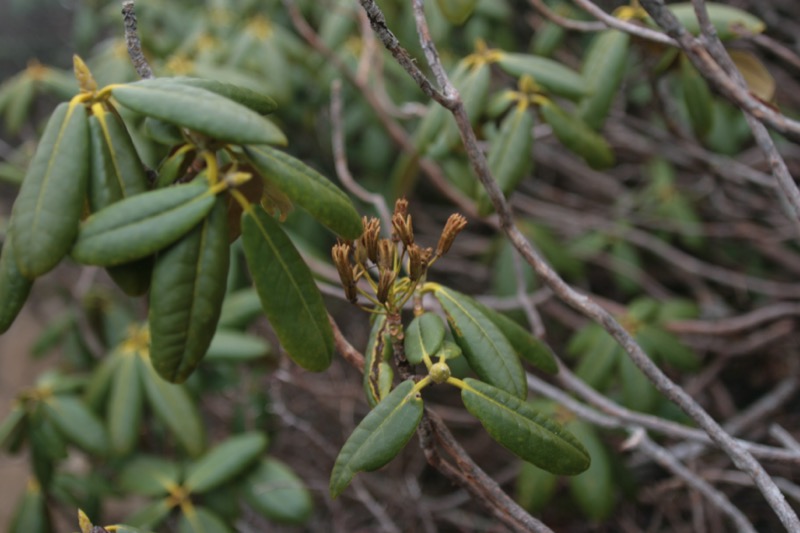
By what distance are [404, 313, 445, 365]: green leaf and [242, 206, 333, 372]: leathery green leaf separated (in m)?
0.08

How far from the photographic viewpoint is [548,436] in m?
0.71

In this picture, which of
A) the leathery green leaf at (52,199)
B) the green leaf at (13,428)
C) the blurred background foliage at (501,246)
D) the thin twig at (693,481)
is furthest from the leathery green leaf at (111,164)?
the green leaf at (13,428)

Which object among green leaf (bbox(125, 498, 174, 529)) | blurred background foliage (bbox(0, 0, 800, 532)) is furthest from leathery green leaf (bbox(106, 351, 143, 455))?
green leaf (bbox(125, 498, 174, 529))

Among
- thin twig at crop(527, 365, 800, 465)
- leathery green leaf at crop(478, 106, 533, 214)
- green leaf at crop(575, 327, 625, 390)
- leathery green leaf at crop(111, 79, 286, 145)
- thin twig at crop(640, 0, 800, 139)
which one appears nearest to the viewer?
leathery green leaf at crop(111, 79, 286, 145)

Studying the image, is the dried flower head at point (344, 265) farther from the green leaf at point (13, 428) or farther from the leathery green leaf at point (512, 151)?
the green leaf at point (13, 428)

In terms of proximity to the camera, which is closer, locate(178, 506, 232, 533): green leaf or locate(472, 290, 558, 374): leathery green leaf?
locate(472, 290, 558, 374): leathery green leaf

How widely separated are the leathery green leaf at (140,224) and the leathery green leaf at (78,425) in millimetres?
974

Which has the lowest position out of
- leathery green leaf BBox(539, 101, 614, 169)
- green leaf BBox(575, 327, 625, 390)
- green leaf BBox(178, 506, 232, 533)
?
green leaf BBox(178, 506, 232, 533)

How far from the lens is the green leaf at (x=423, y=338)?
73cm

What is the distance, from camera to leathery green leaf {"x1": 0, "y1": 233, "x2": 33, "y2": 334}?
27.7 inches

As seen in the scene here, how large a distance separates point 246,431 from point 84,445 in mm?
402

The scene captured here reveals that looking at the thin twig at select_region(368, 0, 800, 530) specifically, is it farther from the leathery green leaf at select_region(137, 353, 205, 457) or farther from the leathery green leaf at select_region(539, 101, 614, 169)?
the leathery green leaf at select_region(137, 353, 205, 457)

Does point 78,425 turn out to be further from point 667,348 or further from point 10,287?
point 667,348

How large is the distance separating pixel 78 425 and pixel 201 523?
36cm
